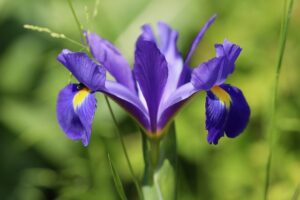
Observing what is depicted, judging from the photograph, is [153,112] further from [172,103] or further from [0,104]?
[0,104]

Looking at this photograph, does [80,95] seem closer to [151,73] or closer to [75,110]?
[75,110]

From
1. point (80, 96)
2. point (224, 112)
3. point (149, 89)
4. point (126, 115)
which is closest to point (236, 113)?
point (224, 112)

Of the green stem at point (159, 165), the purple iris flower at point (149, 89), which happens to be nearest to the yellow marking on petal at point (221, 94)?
the purple iris flower at point (149, 89)

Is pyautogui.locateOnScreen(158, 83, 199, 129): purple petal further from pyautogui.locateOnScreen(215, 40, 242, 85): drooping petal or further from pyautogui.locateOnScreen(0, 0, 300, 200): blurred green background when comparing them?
pyautogui.locateOnScreen(0, 0, 300, 200): blurred green background

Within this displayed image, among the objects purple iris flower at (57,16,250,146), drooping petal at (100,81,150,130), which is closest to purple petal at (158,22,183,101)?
purple iris flower at (57,16,250,146)

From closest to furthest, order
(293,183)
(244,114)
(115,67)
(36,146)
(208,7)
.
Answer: (244,114) < (115,67) < (293,183) < (36,146) < (208,7)

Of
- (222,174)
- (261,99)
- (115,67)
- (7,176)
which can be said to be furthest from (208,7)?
(115,67)
